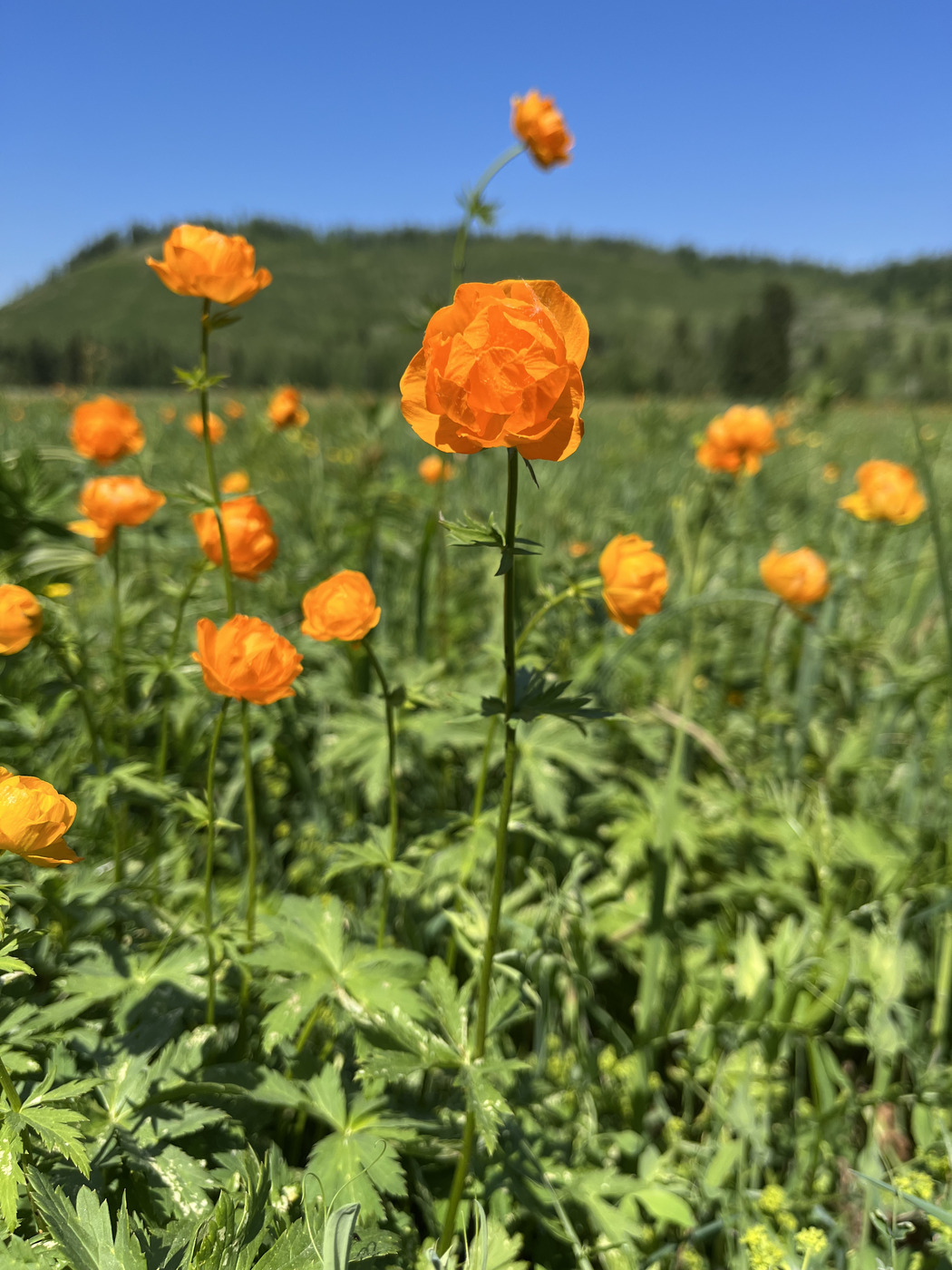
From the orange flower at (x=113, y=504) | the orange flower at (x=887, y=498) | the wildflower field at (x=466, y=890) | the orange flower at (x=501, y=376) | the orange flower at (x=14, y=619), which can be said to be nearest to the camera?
the orange flower at (x=501, y=376)

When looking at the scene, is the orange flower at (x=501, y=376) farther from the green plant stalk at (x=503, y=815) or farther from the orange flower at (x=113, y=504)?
the orange flower at (x=113, y=504)

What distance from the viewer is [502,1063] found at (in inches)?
30.6

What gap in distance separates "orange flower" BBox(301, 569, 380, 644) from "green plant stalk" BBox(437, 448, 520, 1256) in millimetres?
198

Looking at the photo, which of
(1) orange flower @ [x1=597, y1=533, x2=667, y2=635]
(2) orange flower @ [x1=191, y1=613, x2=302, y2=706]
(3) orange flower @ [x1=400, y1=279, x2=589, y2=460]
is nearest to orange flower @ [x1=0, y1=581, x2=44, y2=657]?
(2) orange flower @ [x1=191, y1=613, x2=302, y2=706]

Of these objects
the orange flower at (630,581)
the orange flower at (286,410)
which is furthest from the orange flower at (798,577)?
the orange flower at (286,410)

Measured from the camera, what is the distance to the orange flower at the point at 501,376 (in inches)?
21.3

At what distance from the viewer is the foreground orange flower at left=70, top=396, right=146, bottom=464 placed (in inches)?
58.7

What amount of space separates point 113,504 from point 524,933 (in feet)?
3.21

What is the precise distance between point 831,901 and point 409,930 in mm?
870

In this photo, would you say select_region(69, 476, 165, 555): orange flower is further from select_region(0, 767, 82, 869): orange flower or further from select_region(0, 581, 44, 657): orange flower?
select_region(0, 767, 82, 869): orange flower

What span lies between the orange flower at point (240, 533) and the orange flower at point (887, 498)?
5.01 ft

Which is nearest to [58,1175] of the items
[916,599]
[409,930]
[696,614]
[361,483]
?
[409,930]

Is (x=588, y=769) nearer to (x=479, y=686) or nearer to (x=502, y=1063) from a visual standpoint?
(x=479, y=686)

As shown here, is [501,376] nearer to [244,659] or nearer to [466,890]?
[244,659]
